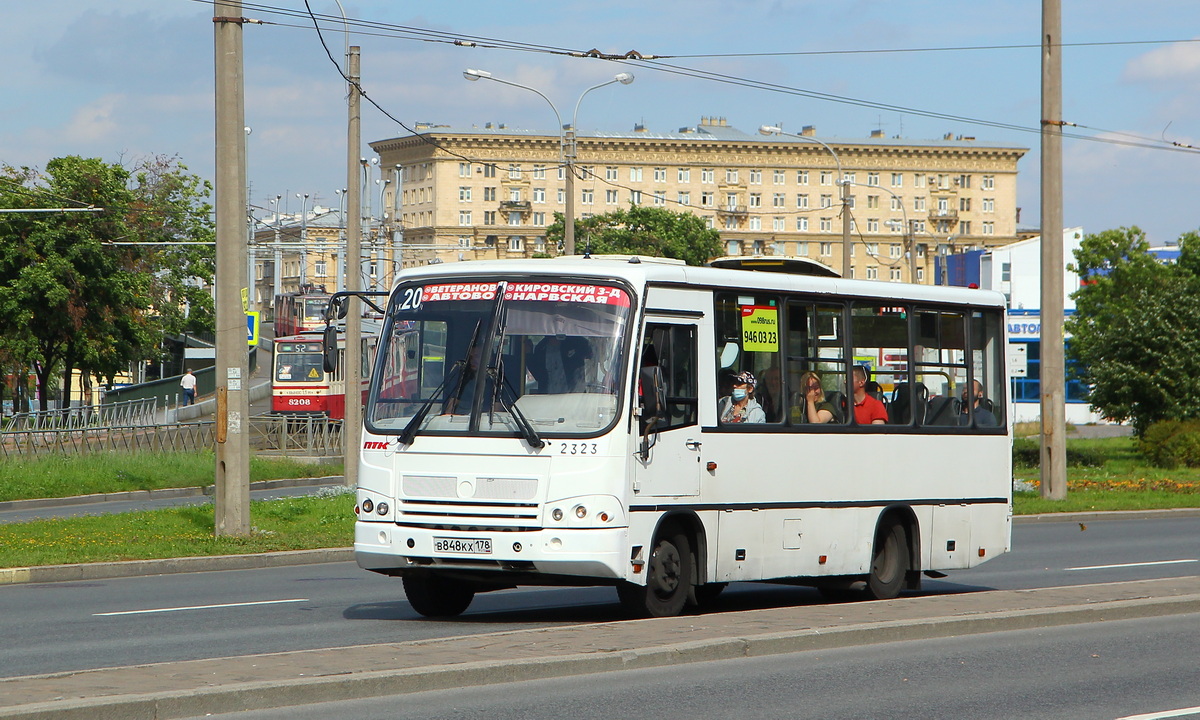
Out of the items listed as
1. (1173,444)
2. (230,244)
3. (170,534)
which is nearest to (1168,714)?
(230,244)

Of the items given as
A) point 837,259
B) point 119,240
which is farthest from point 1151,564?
point 837,259

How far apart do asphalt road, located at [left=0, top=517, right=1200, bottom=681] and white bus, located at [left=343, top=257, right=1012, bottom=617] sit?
615mm

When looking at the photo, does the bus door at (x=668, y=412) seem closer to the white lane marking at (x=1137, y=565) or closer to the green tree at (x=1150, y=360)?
the white lane marking at (x=1137, y=565)

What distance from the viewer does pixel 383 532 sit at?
11.5 meters

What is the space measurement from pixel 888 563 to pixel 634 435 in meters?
3.67

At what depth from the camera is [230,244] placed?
18.8m

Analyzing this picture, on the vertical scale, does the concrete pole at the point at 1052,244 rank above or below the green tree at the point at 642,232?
below

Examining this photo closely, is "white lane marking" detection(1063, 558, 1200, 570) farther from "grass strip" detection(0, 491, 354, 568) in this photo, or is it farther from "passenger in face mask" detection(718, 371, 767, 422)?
"grass strip" detection(0, 491, 354, 568)

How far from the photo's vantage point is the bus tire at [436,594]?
40.1ft

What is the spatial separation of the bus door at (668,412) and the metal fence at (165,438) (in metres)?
25.1

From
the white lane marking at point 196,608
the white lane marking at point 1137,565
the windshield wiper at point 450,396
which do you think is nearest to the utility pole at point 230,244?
the white lane marking at point 196,608

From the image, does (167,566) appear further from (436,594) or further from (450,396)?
(450,396)

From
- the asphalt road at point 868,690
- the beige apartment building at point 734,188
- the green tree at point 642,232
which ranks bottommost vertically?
the asphalt road at point 868,690

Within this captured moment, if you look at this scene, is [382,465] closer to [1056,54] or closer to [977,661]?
[977,661]
